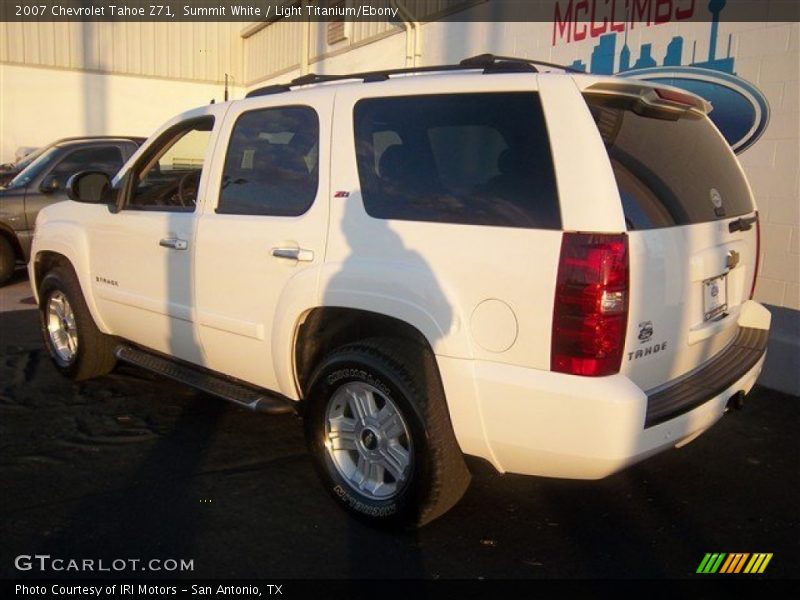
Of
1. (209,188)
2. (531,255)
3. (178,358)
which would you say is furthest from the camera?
(178,358)

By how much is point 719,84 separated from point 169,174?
4.38 meters

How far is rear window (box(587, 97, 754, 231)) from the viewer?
2.82m

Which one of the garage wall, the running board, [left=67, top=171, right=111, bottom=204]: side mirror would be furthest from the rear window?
the garage wall

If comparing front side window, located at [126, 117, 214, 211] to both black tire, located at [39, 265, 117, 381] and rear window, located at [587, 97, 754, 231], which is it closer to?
black tire, located at [39, 265, 117, 381]

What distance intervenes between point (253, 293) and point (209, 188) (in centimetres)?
74

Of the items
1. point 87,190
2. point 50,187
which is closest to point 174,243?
point 87,190

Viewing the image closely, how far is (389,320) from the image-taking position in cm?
322

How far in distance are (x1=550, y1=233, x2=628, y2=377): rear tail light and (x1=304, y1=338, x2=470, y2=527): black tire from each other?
63cm

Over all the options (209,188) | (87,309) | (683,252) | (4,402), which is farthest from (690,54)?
(4,402)

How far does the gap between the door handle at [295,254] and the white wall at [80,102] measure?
16.6 m

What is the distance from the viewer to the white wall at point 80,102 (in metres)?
17.8

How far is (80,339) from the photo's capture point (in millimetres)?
5137

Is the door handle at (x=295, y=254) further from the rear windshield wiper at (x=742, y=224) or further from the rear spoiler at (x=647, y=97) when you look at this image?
the rear windshield wiper at (x=742, y=224)

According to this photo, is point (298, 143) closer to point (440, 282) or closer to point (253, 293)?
point (253, 293)
